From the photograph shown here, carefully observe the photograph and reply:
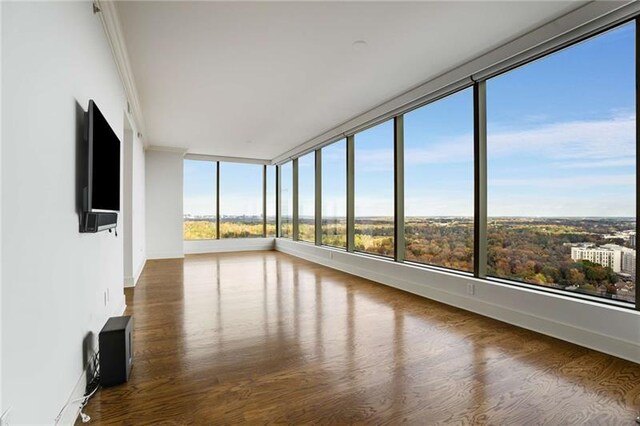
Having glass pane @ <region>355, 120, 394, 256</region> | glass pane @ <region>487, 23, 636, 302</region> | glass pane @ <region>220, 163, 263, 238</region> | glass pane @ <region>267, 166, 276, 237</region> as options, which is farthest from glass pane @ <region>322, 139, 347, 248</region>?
glass pane @ <region>487, 23, 636, 302</region>

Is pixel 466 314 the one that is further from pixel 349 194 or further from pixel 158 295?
pixel 158 295

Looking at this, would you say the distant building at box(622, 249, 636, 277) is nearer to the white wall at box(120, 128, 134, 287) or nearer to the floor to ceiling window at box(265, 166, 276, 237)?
the white wall at box(120, 128, 134, 287)

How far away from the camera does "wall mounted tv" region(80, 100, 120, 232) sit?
206 centimetres

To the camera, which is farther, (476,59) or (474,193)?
(474,193)

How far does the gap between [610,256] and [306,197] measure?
652 centimetres

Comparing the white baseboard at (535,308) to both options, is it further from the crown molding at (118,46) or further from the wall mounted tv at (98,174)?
the crown molding at (118,46)

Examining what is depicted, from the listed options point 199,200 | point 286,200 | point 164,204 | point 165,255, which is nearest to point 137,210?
point 164,204

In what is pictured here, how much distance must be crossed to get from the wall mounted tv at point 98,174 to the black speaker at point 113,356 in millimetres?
715

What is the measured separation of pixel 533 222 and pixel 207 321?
3.67 m

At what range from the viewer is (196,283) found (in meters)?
5.46

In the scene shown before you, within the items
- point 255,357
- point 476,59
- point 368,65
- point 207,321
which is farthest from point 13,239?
point 476,59

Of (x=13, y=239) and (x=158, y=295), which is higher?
(x=13, y=239)

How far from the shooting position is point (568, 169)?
3211 millimetres

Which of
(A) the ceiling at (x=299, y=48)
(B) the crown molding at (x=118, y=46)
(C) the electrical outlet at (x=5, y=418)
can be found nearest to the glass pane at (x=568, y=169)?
(A) the ceiling at (x=299, y=48)
